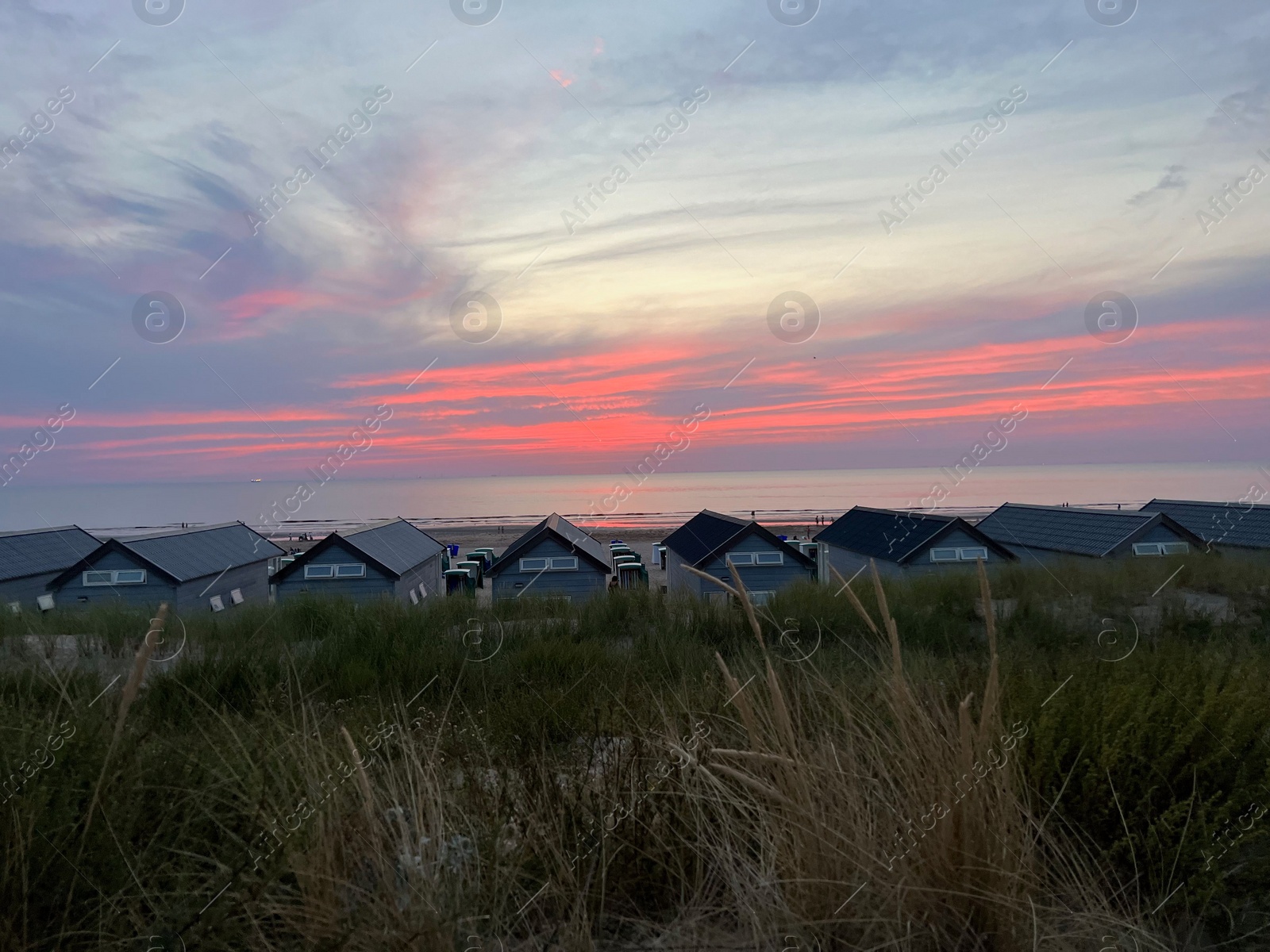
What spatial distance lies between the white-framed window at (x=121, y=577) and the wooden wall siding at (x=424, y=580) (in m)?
5.20

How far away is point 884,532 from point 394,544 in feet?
43.4

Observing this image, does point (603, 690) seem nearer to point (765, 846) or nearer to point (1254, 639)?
point (765, 846)

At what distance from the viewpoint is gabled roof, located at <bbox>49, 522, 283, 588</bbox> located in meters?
16.7

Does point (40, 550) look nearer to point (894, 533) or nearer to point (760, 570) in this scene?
point (760, 570)

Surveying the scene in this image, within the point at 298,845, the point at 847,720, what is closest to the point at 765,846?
the point at 847,720

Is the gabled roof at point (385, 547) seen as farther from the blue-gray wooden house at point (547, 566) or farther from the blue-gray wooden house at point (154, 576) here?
the blue-gray wooden house at point (547, 566)

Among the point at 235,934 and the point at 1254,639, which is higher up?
the point at 235,934

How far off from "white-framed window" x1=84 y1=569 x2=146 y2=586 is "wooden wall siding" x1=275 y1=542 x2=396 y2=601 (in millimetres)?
2700

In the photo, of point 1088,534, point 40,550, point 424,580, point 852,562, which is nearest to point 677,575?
point 852,562

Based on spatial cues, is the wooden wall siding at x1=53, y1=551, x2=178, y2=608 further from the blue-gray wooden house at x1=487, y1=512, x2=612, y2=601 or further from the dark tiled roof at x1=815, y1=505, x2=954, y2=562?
the dark tiled roof at x1=815, y1=505, x2=954, y2=562

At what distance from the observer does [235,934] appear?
2.42m

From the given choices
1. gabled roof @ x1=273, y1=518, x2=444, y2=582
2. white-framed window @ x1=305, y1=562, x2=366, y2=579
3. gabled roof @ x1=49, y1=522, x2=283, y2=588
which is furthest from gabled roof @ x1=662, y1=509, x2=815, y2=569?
gabled roof @ x1=49, y1=522, x2=283, y2=588

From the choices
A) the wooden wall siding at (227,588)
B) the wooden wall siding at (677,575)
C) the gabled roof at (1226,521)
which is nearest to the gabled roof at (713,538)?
the wooden wall siding at (677,575)

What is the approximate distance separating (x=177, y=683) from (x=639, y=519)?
67.0m
